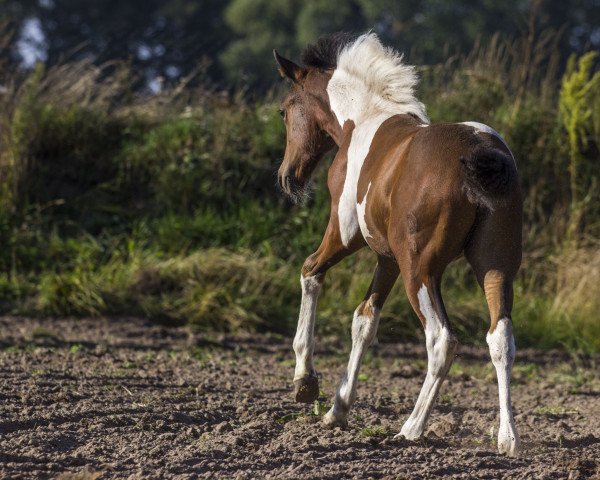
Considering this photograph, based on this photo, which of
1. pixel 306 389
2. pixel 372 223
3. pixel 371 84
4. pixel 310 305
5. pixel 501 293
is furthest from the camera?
pixel 371 84

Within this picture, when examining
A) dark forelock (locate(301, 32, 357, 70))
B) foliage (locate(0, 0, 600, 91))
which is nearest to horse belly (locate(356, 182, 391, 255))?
dark forelock (locate(301, 32, 357, 70))

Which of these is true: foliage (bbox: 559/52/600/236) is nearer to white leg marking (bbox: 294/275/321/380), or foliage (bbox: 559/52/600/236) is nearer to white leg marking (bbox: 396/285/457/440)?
white leg marking (bbox: 294/275/321/380)

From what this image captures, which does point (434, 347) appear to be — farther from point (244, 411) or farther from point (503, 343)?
point (244, 411)

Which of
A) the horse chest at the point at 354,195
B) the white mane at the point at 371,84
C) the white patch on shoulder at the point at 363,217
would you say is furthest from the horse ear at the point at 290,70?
the white patch on shoulder at the point at 363,217

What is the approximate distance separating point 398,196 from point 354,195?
0.63 m

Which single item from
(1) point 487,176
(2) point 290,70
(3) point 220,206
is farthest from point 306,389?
(3) point 220,206

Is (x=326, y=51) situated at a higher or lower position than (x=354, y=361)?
higher

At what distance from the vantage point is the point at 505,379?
4.24m

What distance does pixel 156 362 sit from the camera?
22.5ft

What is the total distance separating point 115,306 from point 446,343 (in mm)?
4902

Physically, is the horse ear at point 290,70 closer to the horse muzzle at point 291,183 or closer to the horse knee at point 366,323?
the horse muzzle at point 291,183

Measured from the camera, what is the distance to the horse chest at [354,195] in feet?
16.6

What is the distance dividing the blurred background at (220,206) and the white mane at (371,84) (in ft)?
9.51

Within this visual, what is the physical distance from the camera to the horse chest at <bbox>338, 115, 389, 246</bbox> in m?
5.05
